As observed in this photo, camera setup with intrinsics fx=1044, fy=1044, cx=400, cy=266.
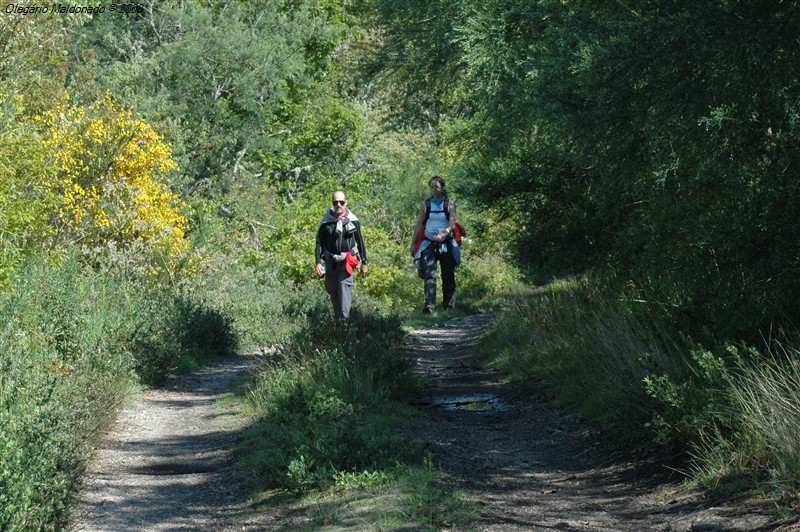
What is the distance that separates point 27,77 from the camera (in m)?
21.7

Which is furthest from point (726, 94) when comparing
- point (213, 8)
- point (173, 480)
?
point (213, 8)

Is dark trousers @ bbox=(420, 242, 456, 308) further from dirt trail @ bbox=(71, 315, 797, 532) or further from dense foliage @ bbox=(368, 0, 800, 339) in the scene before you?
dirt trail @ bbox=(71, 315, 797, 532)

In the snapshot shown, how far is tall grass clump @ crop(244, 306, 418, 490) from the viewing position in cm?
702

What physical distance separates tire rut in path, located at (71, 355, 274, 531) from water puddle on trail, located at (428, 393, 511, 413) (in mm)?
2030

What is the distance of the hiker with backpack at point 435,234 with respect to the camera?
675 inches

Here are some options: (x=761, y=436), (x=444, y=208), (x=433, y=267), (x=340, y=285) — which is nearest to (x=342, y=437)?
(x=761, y=436)

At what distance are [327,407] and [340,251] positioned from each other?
16.4 ft

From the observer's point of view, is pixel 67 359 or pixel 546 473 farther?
pixel 67 359

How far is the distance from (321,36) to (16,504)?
114ft

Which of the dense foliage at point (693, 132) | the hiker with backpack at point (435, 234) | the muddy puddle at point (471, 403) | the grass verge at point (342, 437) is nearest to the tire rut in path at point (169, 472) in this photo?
the grass verge at point (342, 437)

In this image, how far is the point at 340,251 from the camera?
42.8 ft

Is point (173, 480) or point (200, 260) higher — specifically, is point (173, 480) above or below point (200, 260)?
below

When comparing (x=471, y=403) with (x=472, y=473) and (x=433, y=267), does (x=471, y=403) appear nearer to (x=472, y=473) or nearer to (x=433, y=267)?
(x=472, y=473)

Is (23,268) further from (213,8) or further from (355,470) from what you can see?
(213,8)
